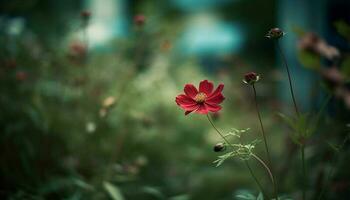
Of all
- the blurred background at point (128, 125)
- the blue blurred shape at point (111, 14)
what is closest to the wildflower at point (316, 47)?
the blurred background at point (128, 125)

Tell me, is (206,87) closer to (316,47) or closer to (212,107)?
(212,107)

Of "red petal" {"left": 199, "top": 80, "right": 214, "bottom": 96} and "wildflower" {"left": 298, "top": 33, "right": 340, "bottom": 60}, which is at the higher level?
"wildflower" {"left": 298, "top": 33, "right": 340, "bottom": 60}

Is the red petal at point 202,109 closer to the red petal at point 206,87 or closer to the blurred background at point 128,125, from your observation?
the red petal at point 206,87

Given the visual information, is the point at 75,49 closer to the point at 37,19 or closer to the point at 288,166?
the point at 288,166

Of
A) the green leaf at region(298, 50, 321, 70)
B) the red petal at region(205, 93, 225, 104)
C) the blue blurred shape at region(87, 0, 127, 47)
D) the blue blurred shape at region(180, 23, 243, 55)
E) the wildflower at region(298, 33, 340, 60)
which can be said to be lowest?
the red petal at region(205, 93, 225, 104)

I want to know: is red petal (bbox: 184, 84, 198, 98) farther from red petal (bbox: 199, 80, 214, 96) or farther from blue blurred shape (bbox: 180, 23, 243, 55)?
blue blurred shape (bbox: 180, 23, 243, 55)


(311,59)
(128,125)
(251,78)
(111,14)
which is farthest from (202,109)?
(111,14)

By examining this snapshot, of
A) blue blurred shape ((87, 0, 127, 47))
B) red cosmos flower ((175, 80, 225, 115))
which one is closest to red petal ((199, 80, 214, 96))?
red cosmos flower ((175, 80, 225, 115))

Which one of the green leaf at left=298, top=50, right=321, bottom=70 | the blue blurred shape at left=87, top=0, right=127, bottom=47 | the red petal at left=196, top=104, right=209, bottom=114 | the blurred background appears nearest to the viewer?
the red petal at left=196, top=104, right=209, bottom=114
